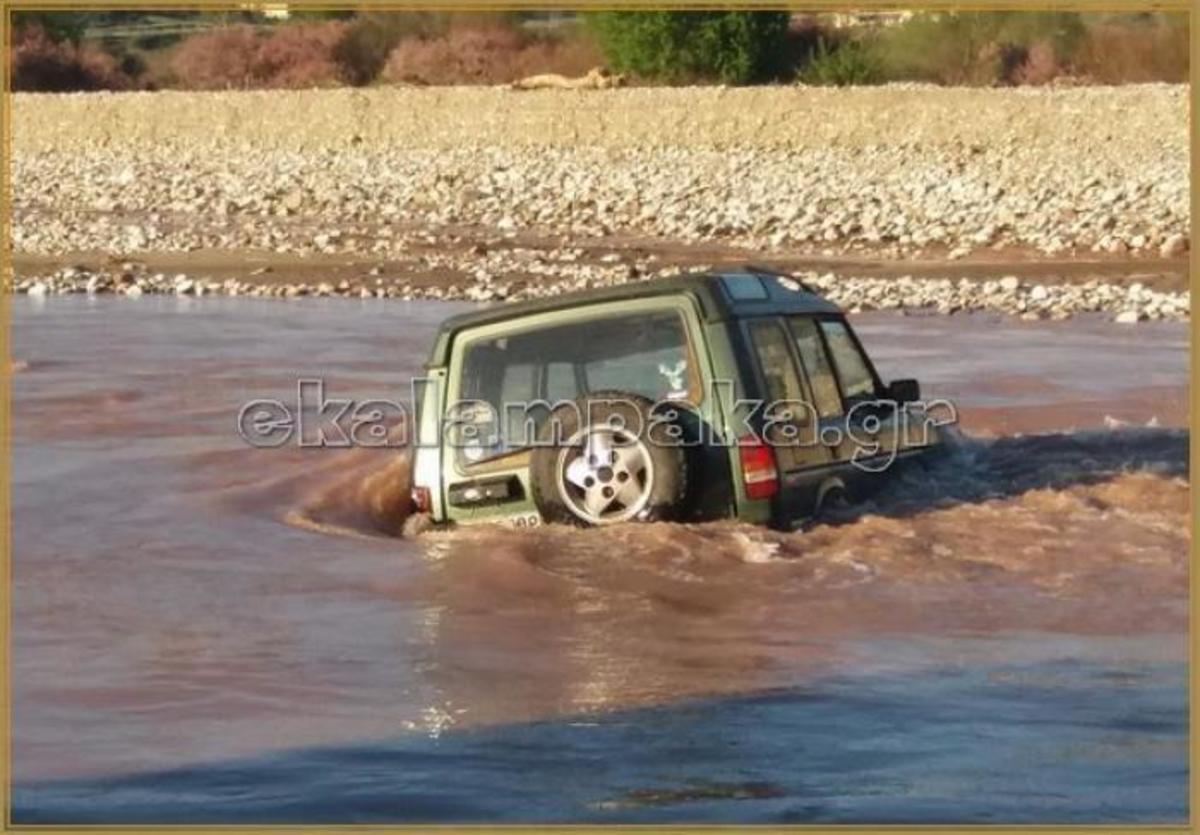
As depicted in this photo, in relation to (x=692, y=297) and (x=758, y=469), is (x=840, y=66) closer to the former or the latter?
(x=692, y=297)

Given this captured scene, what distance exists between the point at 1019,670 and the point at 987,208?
64.6 ft

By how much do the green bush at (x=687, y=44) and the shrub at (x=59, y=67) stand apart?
973cm

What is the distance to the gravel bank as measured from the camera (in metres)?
28.0

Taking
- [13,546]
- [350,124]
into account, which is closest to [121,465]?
[13,546]

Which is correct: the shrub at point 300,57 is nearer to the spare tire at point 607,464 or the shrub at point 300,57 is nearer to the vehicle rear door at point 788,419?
the vehicle rear door at point 788,419

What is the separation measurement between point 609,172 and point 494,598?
72.2 feet

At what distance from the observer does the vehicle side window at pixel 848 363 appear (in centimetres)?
1205

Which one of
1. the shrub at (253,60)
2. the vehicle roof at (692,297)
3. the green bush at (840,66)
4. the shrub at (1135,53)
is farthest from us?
the shrub at (253,60)

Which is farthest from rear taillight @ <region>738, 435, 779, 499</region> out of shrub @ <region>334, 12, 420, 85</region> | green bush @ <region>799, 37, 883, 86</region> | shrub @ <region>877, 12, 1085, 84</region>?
shrub @ <region>334, 12, 420, 85</region>

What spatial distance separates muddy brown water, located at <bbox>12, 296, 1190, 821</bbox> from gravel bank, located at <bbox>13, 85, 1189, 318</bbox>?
984 cm

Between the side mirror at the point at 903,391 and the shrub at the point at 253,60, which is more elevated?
the shrub at the point at 253,60

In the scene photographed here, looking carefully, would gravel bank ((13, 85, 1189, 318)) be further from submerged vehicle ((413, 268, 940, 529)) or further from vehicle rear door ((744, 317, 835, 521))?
submerged vehicle ((413, 268, 940, 529))

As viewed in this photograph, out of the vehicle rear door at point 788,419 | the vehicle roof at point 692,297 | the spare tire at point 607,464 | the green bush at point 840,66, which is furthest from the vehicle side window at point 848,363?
the green bush at point 840,66

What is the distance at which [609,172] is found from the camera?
3300cm
